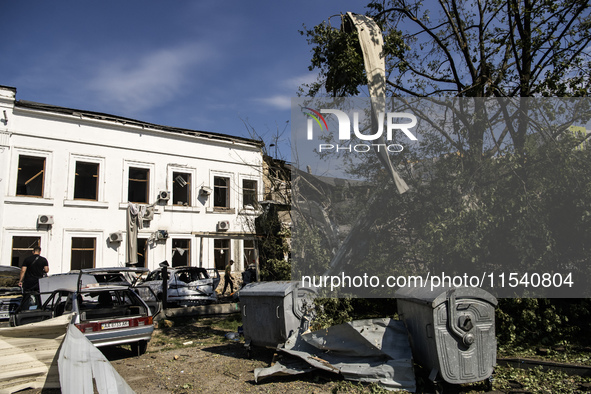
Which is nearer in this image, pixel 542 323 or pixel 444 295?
pixel 444 295

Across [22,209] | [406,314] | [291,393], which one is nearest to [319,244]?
[406,314]

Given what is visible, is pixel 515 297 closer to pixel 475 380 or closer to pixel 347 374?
pixel 475 380

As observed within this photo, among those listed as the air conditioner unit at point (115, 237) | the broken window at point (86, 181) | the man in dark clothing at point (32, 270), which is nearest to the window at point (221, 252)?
the air conditioner unit at point (115, 237)

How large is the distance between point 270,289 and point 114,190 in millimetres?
14729

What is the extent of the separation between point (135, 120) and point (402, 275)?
16.3 meters

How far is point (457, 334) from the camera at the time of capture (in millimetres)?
5820

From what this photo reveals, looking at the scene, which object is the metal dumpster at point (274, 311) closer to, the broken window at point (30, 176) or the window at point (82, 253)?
the window at point (82, 253)

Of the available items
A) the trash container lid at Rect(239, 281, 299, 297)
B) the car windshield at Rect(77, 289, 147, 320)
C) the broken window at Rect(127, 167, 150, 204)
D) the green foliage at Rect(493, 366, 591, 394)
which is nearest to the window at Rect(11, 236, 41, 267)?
the broken window at Rect(127, 167, 150, 204)

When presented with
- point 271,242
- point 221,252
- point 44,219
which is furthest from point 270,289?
point 221,252

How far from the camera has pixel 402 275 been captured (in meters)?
9.46

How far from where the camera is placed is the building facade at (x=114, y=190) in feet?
59.6

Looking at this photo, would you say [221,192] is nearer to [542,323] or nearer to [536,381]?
[542,323]

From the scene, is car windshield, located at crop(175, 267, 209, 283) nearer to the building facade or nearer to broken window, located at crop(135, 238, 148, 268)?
the building facade

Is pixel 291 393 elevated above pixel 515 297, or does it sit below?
below
